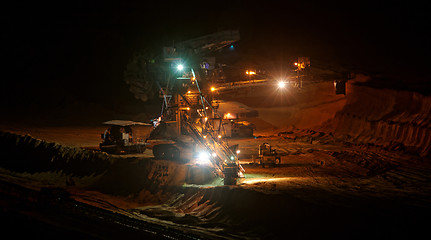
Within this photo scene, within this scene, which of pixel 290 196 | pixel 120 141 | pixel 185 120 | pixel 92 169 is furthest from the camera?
pixel 120 141

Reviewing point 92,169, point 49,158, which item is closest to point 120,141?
point 92,169

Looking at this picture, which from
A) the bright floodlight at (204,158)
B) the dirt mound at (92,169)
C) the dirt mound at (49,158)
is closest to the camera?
the dirt mound at (92,169)

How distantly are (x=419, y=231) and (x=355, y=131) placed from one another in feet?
55.1

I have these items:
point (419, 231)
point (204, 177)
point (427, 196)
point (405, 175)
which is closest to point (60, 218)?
point (204, 177)

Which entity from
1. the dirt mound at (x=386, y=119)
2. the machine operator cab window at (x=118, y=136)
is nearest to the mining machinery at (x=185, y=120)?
the machine operator cab window at (x=118, y=136)

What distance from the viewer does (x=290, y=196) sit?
10.7m

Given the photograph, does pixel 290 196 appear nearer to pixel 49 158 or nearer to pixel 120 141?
pixel 120 141

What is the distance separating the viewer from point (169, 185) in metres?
14.4

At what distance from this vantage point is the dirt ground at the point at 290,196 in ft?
30.5

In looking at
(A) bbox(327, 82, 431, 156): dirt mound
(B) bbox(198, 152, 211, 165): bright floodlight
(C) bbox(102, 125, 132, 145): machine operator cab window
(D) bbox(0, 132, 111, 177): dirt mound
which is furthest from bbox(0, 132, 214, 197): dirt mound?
(A) bbox(327, 82, 431, 156): dirt mound

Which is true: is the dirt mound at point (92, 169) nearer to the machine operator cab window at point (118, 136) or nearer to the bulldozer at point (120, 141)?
the bulldozer at point (120, 141)

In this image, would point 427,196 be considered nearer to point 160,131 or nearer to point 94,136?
point 160,131

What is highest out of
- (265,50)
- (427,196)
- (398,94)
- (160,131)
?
(265,50)

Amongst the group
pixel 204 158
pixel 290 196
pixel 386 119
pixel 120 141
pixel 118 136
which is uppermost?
pixel 386 119
